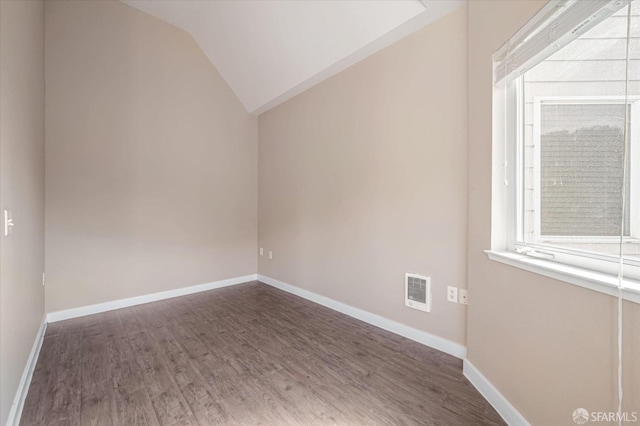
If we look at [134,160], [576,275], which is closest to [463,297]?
[576,275]

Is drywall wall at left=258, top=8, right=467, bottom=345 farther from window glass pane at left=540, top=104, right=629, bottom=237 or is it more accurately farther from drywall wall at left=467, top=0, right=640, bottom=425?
window glass pane at left=540, top=104, right=629, bottom=237

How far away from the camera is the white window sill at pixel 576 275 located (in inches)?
34.8

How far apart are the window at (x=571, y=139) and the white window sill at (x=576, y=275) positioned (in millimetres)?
34

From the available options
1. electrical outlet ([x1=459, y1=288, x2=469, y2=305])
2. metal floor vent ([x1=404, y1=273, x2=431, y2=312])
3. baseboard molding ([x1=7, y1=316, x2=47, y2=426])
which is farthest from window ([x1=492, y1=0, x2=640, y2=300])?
baseboard molding ([x1=7, y1=316, x2=47, y2=426])

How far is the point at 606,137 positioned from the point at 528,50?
0.58 m

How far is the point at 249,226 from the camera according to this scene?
410cm

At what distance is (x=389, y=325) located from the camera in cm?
244

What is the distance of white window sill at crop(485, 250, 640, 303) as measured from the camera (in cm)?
88

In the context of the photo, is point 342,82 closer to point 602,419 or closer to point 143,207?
point 143,207

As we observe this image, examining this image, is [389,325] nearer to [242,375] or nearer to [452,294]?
[452,294]

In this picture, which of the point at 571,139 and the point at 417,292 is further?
the point at 417,292

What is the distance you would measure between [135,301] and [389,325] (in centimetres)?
279

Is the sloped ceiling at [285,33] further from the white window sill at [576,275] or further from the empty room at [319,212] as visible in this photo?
the white window sill at [576,275]

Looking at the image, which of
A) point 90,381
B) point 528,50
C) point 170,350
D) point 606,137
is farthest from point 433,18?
point 90,381
